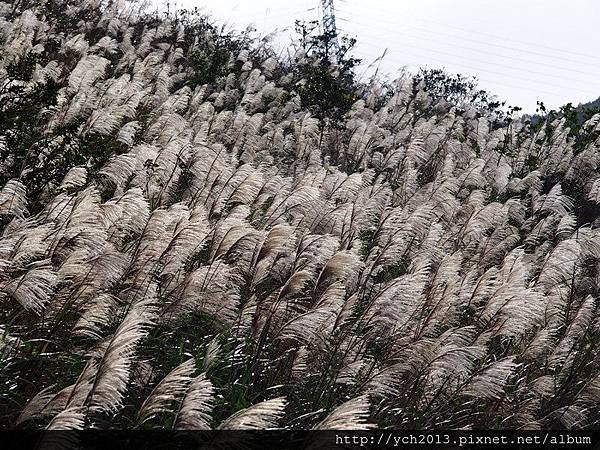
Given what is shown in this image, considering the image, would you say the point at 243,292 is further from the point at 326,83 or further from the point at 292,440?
the point at 326,83

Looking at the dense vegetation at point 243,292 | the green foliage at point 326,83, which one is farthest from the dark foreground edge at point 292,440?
the green foliage at point 326,83

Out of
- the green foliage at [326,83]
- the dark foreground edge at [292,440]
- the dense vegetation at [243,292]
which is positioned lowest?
the dark foreground edge at [292,440]

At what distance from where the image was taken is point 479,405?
488cm

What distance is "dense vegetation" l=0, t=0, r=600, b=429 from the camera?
390 cm

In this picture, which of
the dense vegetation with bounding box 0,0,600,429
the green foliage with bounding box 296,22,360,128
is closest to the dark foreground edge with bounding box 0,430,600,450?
the dense vegetation with bounding box 0,0,600,429

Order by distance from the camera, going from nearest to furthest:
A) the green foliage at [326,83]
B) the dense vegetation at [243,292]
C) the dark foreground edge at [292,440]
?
1. the dark foreground edge at [292,440]
2. the dense vegetation at [243,292]
3. the green foliage at [326,83]

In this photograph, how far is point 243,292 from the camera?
6.16m

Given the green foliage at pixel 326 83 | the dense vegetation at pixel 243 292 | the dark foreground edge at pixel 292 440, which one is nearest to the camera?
the dark foreground edge at pixel 292 440

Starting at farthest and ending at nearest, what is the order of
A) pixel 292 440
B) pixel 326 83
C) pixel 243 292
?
1. pixel 326 83
2. pixel 243 292
3. pixel 292 440

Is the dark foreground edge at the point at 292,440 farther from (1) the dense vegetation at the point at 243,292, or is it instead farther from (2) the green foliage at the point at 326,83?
(2) the green foliage at the point at 326,83

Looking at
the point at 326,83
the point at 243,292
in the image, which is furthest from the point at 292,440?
the point at 326,83

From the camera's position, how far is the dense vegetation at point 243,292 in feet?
12.8

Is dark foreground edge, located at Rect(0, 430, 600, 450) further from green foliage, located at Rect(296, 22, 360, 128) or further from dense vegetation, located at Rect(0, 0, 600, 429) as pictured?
green foliage, located at Rect(296, 22, 360, 128)

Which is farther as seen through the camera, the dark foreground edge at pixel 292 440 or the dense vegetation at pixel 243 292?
the dense vegetation at pixel 243 292
